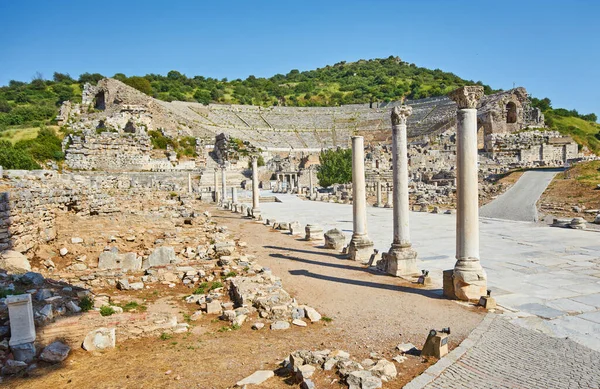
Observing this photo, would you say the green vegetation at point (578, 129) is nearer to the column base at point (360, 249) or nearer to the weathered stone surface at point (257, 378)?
the column base at point (360, 249)

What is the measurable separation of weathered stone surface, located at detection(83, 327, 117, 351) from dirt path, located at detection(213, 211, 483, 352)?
3.15 meters

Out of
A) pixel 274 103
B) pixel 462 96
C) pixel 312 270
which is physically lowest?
pixel 312 270

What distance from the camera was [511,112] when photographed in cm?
6575

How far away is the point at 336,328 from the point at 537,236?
32.7 ft

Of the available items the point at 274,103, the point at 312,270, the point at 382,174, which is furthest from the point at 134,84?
the point at 312,270

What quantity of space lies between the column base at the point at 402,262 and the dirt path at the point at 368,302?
27 centimetres

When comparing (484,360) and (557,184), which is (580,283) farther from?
(557,184)

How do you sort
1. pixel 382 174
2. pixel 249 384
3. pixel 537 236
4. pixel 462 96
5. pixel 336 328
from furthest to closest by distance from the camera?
1. pixel 382 174
2. pixel 537 236
3. pixel 462 96
4. pixel 336 328
5. pixel 249 384

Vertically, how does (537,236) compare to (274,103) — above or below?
below

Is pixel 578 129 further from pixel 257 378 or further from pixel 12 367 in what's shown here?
pixel 12 367

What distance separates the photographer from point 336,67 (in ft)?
528

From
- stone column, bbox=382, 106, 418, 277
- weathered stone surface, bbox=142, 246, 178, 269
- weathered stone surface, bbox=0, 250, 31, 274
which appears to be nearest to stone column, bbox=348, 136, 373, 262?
stone column, bbox=382, 106, 418, 277

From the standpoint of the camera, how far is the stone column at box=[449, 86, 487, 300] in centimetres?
706

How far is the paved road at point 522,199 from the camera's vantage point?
858 inches
